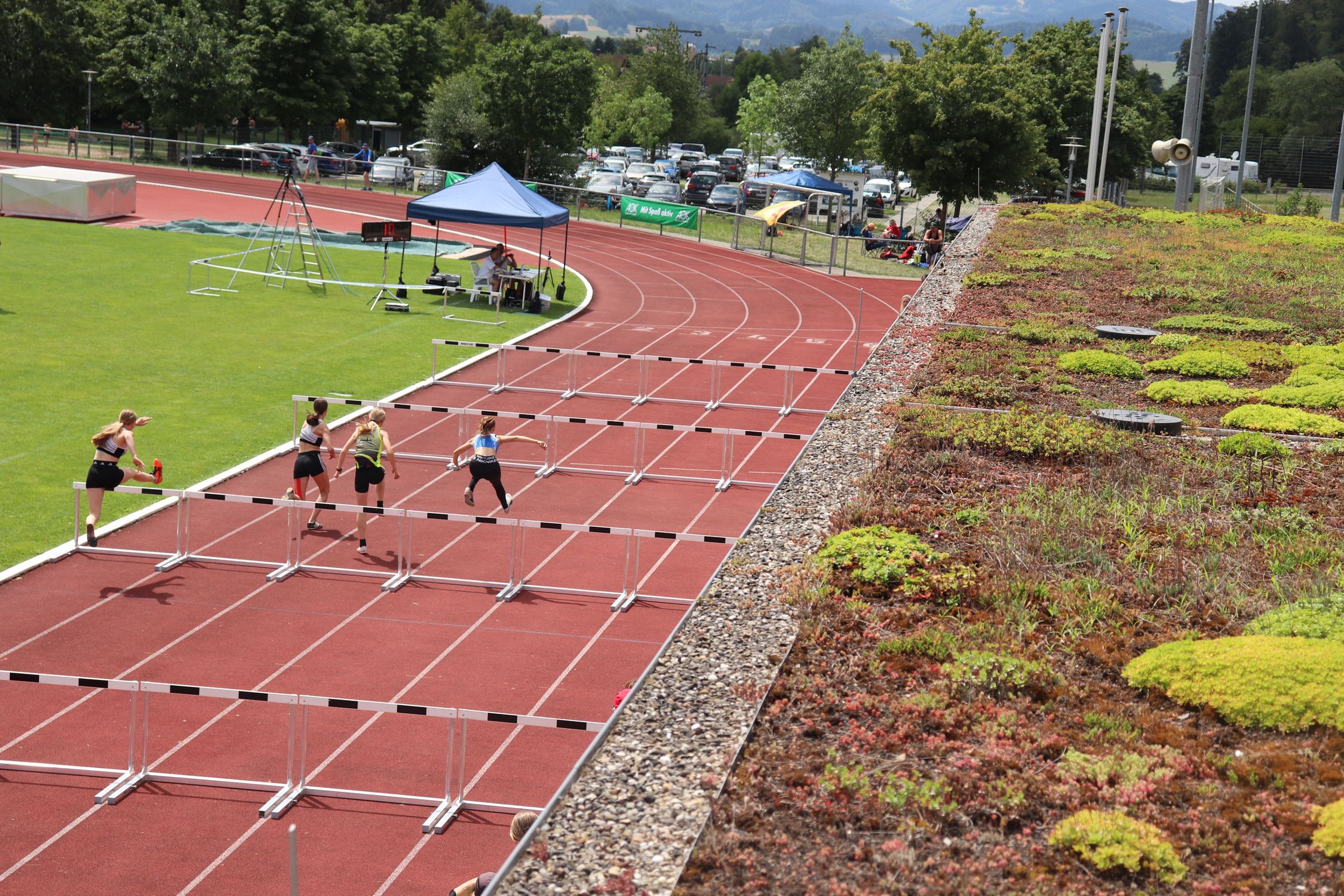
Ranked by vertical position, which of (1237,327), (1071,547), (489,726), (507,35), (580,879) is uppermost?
(507,35)

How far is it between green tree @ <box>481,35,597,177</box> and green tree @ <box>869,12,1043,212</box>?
1377cm

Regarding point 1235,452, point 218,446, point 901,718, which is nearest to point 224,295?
point 218,446

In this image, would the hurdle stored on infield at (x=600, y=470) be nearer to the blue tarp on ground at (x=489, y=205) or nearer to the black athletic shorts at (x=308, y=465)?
the black athletic shorts at (x=308, y=465)

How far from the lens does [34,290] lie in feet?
91.0

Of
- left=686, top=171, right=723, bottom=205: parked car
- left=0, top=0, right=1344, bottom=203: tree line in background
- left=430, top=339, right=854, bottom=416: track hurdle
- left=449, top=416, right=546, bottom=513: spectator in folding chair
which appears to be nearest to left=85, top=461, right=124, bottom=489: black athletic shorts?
left=449, top=416, right=546, bottom=513: spectator in folding chair

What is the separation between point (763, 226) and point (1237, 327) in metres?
24.5

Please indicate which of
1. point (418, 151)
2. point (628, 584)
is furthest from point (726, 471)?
point (418, 151)

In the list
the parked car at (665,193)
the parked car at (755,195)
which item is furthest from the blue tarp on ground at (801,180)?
the parked car at (665,193)

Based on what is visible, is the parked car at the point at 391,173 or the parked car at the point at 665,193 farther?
the parked car at the point at 665,193

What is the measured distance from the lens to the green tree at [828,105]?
223 feet

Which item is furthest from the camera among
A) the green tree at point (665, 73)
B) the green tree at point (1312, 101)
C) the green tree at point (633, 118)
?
the green tree at point (1312, 101)

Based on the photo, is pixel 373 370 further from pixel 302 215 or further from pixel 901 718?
pixel 302 215

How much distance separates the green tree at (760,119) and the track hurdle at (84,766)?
234ft

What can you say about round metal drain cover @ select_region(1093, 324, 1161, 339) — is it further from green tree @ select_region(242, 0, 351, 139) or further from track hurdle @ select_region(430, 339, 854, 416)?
green tree @ select_region(242, 0, 351, 139)
